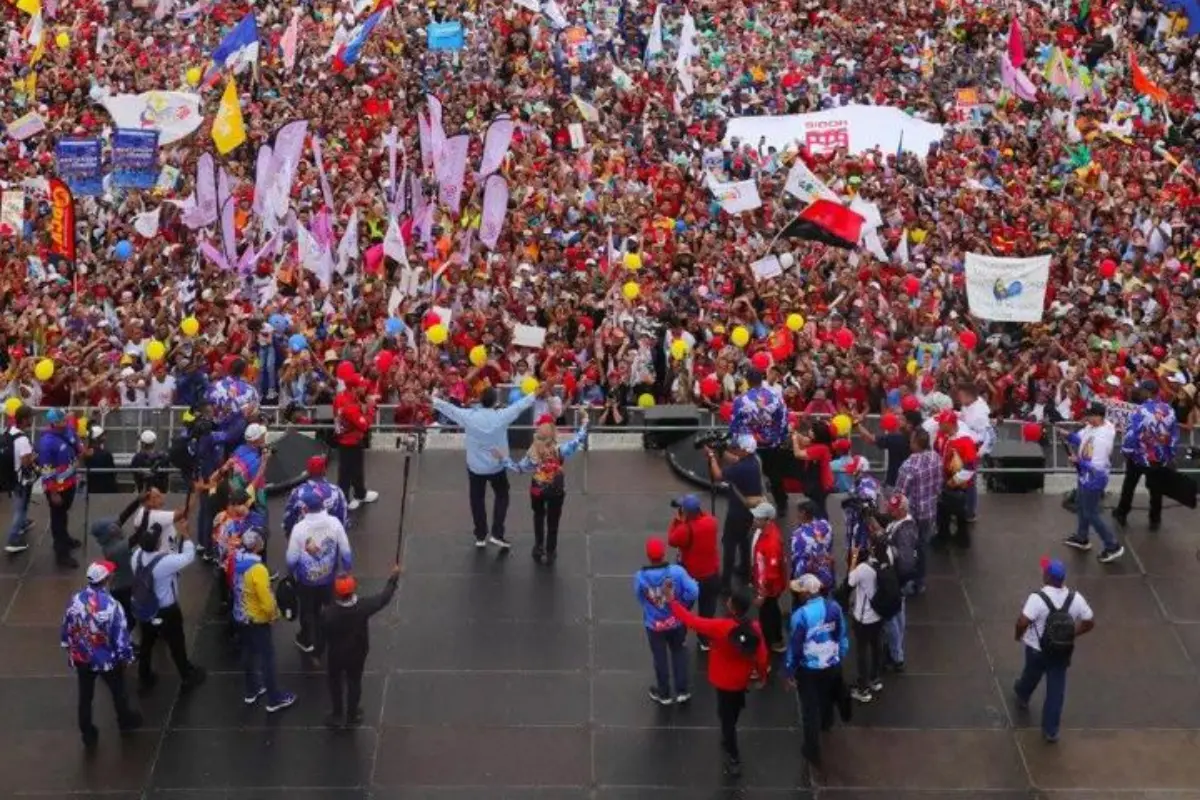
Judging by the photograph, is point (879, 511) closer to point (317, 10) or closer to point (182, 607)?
point (182, 607)

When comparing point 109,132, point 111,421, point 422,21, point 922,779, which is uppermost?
point 422,21

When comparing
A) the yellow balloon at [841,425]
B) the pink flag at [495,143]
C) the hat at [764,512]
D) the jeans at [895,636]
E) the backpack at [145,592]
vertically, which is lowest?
the jeans at [895,636]

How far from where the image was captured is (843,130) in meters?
27.4

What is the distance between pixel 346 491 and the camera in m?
16.3

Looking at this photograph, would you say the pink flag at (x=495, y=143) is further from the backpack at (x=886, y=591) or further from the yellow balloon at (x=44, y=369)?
the backpack at (x=886, y=591)

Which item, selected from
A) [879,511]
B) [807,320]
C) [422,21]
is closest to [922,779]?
[879,511]

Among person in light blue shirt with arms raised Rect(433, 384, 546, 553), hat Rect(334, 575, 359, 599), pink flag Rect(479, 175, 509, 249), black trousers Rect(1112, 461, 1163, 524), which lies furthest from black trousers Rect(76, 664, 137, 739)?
pink flag Rect(479, 175, 509, 249)

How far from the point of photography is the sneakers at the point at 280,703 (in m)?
13.2

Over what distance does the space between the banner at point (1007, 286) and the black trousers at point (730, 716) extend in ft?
30.7

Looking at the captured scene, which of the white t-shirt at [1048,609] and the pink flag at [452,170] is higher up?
the pink flag at [452,170]

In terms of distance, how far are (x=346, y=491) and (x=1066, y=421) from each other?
24.1ft

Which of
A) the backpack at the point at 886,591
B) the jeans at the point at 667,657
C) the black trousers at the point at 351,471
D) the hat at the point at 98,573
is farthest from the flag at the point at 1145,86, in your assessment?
the hat at the point at 98,573

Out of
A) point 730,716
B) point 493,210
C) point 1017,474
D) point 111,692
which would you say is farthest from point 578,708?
point 493,210

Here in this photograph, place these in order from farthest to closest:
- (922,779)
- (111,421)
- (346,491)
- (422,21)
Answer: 1. (422,21)
2. (111,421)
3. (346,491)
4. (922,779)
